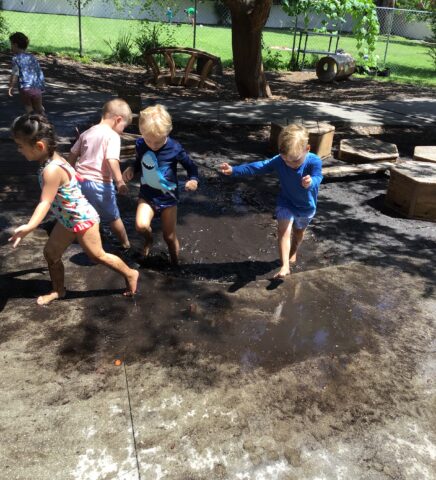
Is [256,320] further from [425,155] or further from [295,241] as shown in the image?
[425,155]

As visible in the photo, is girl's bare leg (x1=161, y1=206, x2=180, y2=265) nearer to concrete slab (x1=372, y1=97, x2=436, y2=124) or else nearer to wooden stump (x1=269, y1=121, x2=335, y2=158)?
wooden stump (x1=269, y1=121, x2=335, y2=158)

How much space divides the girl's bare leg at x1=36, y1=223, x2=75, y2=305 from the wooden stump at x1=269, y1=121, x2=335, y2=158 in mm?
4705

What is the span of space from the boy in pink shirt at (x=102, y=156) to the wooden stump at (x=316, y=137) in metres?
3.82

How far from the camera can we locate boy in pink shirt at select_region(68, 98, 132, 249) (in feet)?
13.3

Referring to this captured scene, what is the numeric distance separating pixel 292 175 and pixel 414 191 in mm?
2373

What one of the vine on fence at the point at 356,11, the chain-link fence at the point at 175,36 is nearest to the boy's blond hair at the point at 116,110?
the vine on fence at the point at 356,11

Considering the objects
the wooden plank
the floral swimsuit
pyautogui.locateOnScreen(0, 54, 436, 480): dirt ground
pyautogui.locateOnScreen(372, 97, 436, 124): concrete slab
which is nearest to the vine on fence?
pyautogui.locateOnScreen(372, 97, 436, 124): concrete slab

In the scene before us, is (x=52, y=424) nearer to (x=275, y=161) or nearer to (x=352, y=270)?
(x=275, y=161)

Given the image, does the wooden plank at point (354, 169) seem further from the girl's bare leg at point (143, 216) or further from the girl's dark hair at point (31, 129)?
the girl's dark hair at point (31, 129)

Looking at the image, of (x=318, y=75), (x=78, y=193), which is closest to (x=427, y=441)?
(x=78, y=193)

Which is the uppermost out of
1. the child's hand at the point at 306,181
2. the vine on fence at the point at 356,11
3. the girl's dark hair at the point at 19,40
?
the vine on fence at the point at 356,11

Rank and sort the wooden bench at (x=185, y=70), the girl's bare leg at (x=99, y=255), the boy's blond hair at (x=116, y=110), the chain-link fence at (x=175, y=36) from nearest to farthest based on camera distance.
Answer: the girl's bare leg at (x=99, y=255)
the boy's blond hair at (x=116, y=110)
the wooden bench at (x=185, y=70)
the chain-link fence at (x=175, y=36)

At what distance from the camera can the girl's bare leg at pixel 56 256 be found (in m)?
3.52

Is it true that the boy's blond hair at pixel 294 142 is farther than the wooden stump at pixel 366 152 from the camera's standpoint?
No
